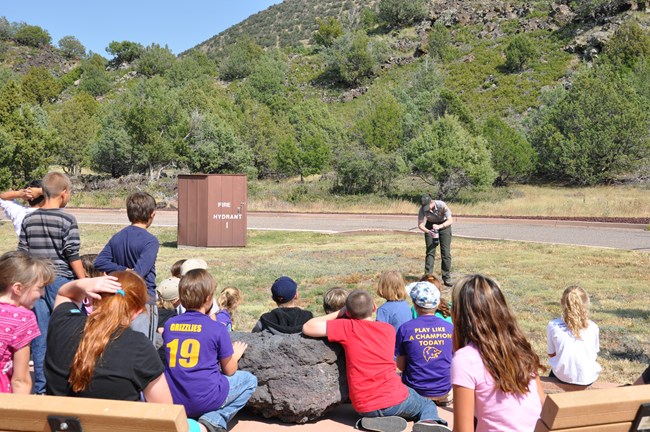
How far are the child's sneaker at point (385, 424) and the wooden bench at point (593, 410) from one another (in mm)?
1700

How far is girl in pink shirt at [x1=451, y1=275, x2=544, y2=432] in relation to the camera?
2.91 metres

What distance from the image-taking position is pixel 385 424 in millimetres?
4355

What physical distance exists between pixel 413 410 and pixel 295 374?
916mm

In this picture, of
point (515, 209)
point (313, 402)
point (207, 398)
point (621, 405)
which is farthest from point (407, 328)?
point (515, 209)

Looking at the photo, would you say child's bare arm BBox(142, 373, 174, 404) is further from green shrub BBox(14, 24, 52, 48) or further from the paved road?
green shrub BBox(14, 24, 52, 48)

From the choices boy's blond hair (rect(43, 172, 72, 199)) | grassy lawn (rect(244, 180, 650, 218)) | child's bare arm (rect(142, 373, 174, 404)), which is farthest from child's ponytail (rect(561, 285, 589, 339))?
grassy lawn (rect(244, 180, 650, 218))

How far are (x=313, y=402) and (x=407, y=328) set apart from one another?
36.5 inches

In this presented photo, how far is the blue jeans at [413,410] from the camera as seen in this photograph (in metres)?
4.41

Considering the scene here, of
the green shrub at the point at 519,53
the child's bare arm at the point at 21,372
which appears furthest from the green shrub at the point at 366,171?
the green shrub at the point at 519,53

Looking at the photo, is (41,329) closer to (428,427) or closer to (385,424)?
(385,424)

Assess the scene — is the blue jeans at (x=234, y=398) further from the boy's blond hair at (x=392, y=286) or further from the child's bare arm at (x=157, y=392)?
the boy's blond hair at (x=392, y=286)

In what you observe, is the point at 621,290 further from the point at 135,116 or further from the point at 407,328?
the point at 135,116

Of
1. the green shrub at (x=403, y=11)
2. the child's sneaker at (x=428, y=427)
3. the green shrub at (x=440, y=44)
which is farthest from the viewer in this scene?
the green shrub at (x=403, y=11)

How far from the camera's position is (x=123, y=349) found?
308cm
